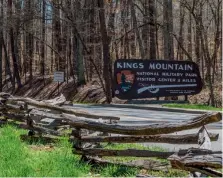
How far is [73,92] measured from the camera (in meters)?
34.9

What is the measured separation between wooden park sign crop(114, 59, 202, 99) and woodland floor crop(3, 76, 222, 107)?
2.65ft

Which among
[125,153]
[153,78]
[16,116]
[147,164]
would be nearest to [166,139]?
[147,164]

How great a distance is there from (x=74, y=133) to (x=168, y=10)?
20411mm

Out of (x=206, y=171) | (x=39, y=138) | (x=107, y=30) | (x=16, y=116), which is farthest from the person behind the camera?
(x=107, y=30)

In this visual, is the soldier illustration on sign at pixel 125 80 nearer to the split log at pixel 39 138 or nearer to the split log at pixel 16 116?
the split log at pixel 16 116

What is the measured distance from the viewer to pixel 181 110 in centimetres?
1727

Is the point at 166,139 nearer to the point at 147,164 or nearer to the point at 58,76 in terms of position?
the point at 147,164

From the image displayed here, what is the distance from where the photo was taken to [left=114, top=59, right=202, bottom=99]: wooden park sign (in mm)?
22609

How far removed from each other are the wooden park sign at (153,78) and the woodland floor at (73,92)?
0.81 metres

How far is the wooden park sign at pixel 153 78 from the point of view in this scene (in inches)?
890

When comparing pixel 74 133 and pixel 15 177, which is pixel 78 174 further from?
pixel 74 133

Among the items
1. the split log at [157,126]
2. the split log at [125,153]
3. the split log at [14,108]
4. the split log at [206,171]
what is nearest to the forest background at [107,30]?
the split log at [14,108]

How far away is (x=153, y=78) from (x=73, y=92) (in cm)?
1297

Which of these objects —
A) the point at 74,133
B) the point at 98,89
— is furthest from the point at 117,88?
the point at 74,133
